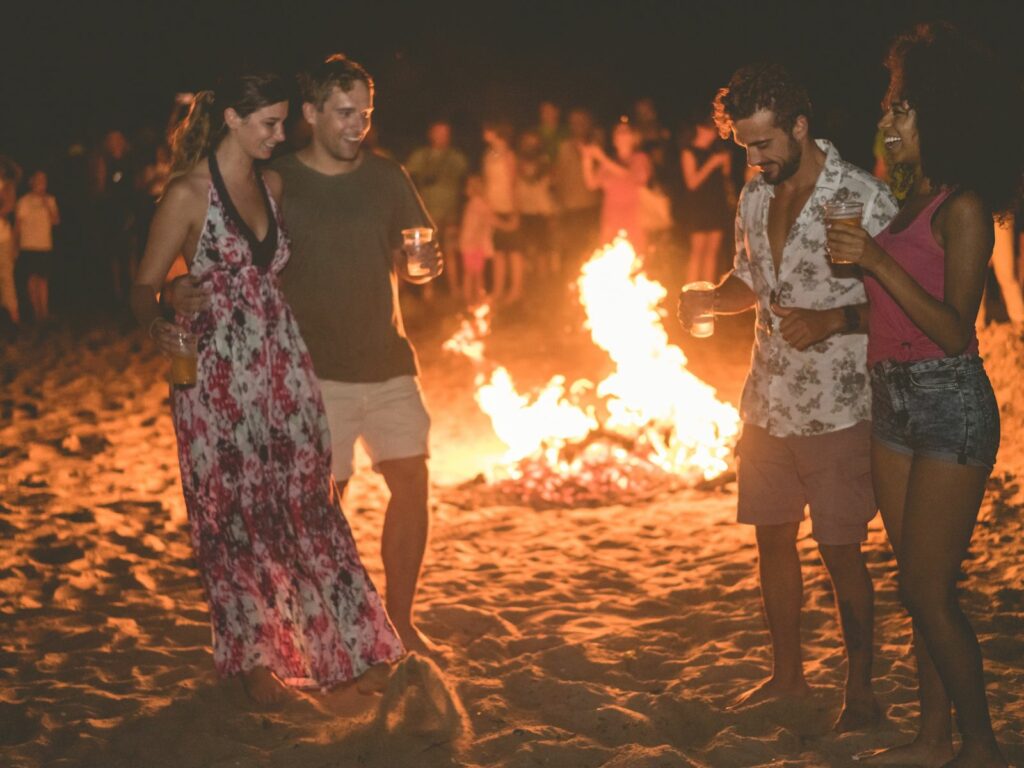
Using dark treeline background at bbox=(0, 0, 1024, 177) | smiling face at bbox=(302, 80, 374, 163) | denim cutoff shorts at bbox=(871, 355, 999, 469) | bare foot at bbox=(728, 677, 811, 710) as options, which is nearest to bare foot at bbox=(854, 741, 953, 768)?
bare foot at bbox=(728, 677, 811, 710)

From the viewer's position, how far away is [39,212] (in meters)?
13.2

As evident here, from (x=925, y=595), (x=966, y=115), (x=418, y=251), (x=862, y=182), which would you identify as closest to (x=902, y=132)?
(x=966, y=115)

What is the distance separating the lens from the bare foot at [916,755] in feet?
12.3

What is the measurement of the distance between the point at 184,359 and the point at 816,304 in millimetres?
2137

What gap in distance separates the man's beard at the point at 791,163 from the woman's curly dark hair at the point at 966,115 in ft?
1.87

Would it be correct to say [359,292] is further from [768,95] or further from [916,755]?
[916,755]

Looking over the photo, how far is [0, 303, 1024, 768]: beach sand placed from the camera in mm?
4094

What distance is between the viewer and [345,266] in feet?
15.2

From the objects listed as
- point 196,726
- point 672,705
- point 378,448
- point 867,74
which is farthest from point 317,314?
point 867,74

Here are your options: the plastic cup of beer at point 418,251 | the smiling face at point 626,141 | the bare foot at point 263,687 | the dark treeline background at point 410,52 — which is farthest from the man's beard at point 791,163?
the dark treeline background at point 410,52

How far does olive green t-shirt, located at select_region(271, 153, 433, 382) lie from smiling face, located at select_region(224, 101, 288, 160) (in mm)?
368

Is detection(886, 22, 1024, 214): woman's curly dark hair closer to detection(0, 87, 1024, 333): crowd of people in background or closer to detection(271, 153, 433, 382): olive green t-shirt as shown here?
detection(271, 153, 433, 382): olive green t-shirt

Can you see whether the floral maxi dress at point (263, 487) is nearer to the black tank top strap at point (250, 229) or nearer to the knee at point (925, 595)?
the black tank top strap at point (250, 229)

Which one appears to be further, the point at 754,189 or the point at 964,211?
the point at 754,189
